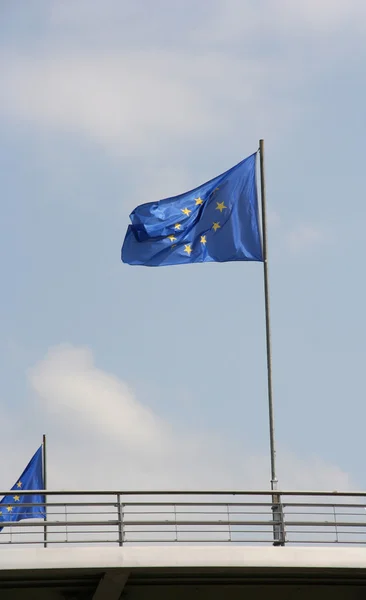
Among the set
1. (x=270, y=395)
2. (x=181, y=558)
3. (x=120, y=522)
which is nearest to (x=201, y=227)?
(x=270, y=395)

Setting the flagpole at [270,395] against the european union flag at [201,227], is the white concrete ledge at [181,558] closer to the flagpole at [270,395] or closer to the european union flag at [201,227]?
the flagpole at [270,395]

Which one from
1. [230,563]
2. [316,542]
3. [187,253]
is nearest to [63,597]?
[230,563]

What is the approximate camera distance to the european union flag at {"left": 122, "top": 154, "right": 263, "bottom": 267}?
74.3 feet

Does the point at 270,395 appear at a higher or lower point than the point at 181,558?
higher

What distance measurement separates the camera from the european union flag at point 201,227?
22656 millimetres

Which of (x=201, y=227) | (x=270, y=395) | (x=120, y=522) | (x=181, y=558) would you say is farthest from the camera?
(x=201, y=227)

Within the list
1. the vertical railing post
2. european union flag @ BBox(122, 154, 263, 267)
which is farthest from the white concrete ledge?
european union flag @ BBox(122, 154, 263, 267)

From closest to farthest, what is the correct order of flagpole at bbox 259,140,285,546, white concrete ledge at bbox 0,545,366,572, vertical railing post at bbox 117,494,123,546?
white concrete ledge at bbox 0,545,366,572, vertical railing post at bbox 117,494,123,546, flagpole at bbox 259,140,285,546

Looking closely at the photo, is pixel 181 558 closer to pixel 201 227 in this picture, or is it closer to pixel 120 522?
pixel 120 522

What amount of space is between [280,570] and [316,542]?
2.60 feet

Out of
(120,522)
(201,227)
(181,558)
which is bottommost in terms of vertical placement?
(181,558)

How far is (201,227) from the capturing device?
22875 millimetres

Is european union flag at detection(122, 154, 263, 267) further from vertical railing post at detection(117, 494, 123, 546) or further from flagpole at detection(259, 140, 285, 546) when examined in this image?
vertical railing post at detection(117, 494, 123, 546)

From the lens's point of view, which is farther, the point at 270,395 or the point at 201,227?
the point at 201,227
